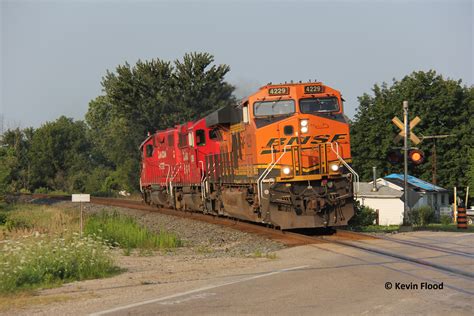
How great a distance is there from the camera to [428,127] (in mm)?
68750

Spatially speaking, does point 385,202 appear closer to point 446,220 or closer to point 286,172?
point 446,220

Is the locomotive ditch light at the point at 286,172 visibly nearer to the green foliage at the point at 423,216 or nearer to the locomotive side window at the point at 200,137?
the locomotive side window at the point at 200,137

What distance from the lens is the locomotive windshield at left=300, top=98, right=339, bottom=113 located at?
1833 cm

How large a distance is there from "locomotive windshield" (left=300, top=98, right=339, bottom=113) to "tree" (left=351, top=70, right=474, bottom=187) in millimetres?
49880

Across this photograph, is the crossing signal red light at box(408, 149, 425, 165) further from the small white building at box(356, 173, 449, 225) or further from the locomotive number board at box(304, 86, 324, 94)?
the small white building at box(356, 173, 449, 225)

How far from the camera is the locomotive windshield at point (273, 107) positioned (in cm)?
1831

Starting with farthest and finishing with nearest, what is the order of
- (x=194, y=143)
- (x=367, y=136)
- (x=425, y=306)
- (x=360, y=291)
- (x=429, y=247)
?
(x=367, y=136)
(x=194, y=143)
(x=429, y=247)
(x=360, y=291)
(x=425, y=306)

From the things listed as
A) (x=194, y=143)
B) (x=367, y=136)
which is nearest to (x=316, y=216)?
(x=194, y=143)

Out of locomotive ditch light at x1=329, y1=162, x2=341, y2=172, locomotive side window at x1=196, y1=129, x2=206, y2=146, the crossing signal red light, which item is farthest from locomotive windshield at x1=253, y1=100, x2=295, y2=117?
locomotive side window at x1=196, y1=129, x2=206, y2=146

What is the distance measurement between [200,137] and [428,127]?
155ft

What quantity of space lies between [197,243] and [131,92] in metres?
45.4

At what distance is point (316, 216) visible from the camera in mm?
17672

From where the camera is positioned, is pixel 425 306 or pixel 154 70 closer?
pixel 425 306

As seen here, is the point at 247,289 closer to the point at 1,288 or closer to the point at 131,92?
the point at 1,288
